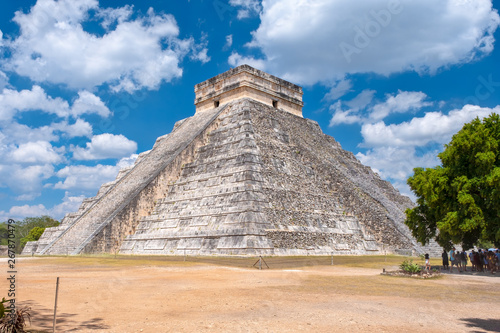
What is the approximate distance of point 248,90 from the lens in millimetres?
24547

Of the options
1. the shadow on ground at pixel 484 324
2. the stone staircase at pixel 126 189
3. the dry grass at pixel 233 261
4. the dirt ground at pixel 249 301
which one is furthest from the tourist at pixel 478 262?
the stone staircase at pixel 126 189

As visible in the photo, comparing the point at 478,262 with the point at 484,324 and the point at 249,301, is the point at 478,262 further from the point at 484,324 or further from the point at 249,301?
the point at 249,301

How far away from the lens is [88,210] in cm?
2083

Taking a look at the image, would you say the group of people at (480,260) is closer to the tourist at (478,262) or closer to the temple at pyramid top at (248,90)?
the tourist at (478,262)

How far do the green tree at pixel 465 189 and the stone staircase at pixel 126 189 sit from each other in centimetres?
1210

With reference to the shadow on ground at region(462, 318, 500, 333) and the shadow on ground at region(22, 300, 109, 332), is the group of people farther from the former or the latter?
the shadow on ground at region(22, 300, 109, 332)

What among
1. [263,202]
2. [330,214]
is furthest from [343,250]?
[263,202]

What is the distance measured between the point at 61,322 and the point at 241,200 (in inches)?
420

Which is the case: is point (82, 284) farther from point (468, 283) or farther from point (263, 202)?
point (468, 283)

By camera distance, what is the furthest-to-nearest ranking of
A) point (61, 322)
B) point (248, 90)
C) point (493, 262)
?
point (248, 90) → point (493, 262) → point (61, 322)

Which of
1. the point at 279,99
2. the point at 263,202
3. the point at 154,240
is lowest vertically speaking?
the point at 154,240

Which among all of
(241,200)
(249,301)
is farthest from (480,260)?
(249,301)

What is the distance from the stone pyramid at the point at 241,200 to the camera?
52.0 ft

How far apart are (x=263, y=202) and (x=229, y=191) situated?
1571 millimetres
